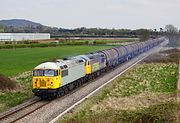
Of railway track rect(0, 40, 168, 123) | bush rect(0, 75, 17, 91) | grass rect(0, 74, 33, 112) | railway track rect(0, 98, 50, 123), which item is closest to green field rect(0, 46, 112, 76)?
grass rect(0, 74, 33, 112)

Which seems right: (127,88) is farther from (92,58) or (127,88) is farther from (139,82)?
(92,58)

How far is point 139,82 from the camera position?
37.1 metres

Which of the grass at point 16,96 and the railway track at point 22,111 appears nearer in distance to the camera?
the railway track at point 22,111

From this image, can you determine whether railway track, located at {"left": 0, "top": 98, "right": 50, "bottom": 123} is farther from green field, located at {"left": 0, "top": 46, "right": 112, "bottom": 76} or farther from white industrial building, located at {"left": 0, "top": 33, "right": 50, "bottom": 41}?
white industrial building, located at {"left": 0, "top": 33, "right": 50, "bottom": 41}

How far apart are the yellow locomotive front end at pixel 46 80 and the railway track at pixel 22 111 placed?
2.53 ft

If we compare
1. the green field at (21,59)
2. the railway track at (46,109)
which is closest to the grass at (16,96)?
the railway track at (46,109)

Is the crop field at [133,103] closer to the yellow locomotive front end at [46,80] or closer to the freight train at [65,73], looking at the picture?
the freight train at [65,73]

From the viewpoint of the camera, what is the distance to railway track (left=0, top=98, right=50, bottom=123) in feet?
76.3

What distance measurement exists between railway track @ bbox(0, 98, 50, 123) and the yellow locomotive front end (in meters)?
0.77

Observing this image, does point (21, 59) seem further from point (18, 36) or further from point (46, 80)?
point (18, 36)

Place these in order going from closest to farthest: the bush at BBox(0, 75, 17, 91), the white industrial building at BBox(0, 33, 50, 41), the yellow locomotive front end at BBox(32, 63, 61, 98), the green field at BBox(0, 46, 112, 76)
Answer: the yellow locomotive front end at BBox(32, 63, 61, 98), the bush at BBox(0, 75, 17, 91), the green field at BBox(0, 46, 112, 76), the white industrial building at BBox(0, 33, 50, 41)

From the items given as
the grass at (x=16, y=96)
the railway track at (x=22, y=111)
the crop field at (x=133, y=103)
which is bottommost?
the grass at (x=16, y=96)

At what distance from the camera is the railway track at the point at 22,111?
23.2 m

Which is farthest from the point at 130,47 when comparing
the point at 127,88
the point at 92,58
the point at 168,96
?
the point at 168,96
